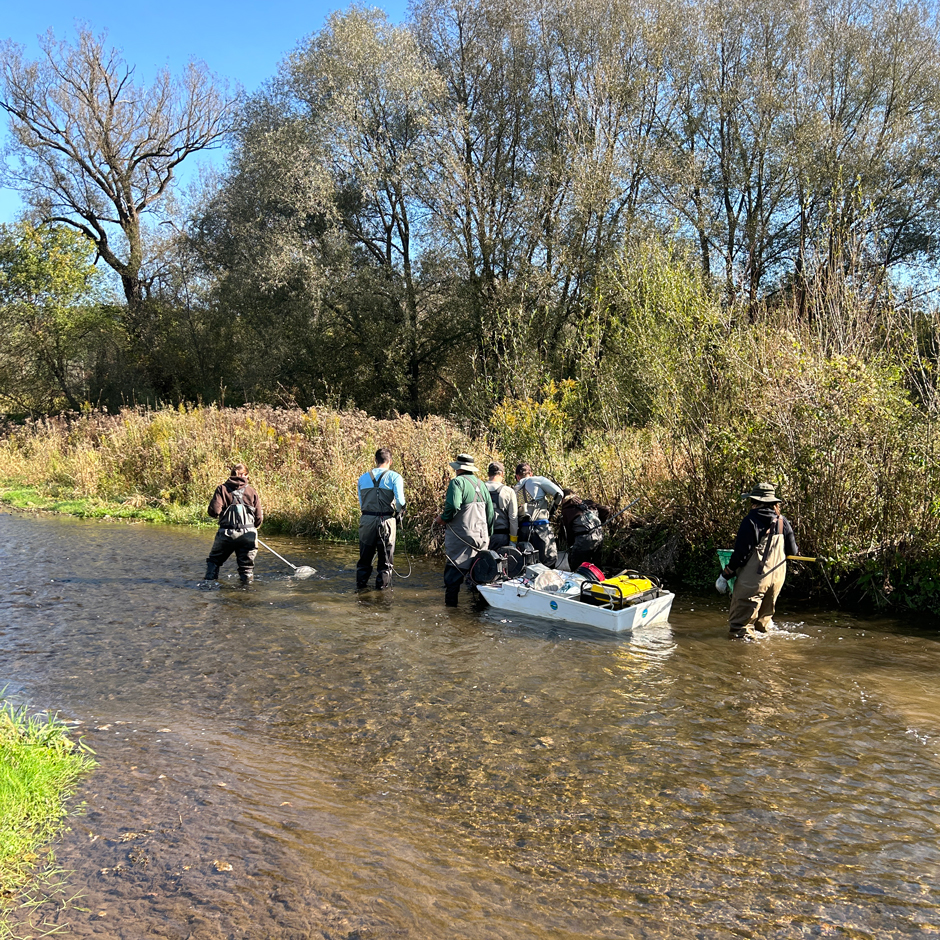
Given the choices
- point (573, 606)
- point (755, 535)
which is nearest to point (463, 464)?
point (573, 606)

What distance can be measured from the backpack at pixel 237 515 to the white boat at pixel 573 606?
3732mm

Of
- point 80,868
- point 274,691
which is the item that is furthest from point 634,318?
point 80,868

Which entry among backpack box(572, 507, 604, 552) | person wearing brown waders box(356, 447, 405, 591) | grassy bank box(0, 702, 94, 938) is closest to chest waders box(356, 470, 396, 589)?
person wearing brown waders box(356, 447, 405, 591)

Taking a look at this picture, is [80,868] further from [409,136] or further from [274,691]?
[409,136]

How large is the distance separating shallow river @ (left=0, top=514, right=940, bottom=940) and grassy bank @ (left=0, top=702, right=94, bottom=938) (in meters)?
0.16

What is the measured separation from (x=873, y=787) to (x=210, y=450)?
677 inches

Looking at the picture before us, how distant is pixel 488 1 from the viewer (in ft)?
84.7

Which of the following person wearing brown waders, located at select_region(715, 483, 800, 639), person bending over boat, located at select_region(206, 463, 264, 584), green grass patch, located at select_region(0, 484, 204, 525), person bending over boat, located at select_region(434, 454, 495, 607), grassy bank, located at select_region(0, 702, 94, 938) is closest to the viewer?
grassy bank, located at select_region(0, 702, 94, 938)

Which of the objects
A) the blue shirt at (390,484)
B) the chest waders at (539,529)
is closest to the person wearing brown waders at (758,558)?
the chest waders at (539,529)

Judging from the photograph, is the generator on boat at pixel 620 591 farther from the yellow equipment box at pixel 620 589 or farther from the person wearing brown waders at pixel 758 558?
the person wearing brown waders at pixel 758 558

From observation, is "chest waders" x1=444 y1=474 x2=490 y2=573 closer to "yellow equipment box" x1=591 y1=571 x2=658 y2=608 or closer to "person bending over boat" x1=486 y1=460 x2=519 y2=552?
"person bending over boat" x1=486 y1=460 x2=519 y2=552

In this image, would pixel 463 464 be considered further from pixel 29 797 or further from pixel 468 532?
pixel 29 797

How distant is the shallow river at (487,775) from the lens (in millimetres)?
3973

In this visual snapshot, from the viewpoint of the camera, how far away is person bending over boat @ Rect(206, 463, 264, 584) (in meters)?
11.6
